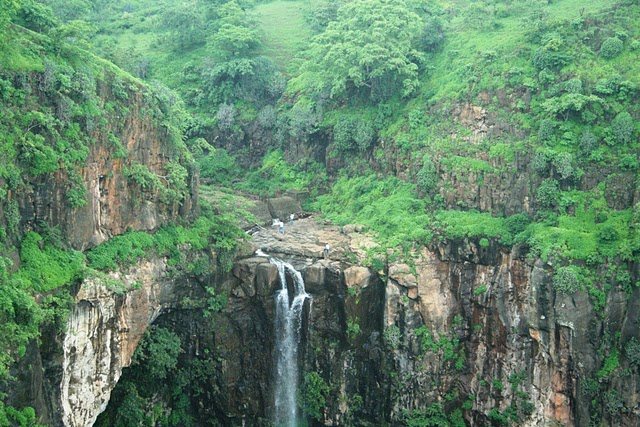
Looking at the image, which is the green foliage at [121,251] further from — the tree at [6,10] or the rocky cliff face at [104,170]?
the tree at [6,10]

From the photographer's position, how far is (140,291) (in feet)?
77.0

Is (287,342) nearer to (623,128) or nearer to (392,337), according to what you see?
(392,337)

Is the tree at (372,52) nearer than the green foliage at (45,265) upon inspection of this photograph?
No

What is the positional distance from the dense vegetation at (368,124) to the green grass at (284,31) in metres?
0.25

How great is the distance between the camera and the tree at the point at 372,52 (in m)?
31.5

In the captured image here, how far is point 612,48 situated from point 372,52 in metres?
10.2

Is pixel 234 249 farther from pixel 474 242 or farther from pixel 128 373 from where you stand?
pixel 474 242

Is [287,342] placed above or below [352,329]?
below

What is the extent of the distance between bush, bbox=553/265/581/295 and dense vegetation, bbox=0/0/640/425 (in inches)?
2.7

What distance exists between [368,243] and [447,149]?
5.51m

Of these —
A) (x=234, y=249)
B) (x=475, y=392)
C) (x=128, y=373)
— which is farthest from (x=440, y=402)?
(x=128, y=373)

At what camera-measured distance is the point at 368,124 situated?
107 feet

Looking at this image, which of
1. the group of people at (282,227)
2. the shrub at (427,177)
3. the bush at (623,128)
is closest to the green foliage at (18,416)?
the group of people at (282,227)

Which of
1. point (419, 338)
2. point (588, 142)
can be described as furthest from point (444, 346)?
point (588, 142)
